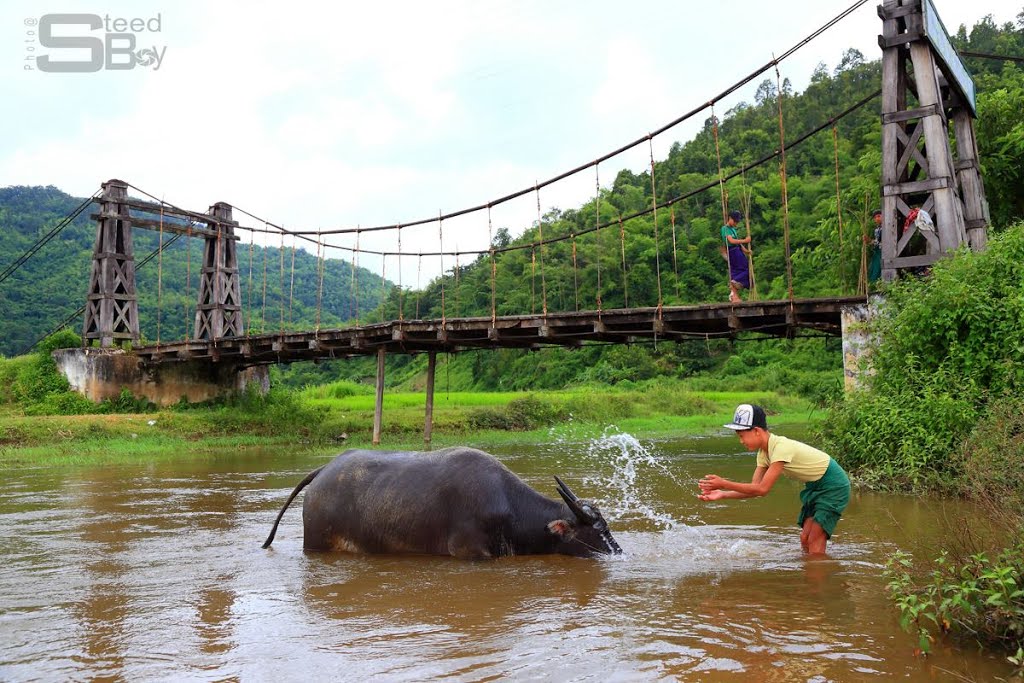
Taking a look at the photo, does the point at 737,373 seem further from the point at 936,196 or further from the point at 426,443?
the point at 936,196

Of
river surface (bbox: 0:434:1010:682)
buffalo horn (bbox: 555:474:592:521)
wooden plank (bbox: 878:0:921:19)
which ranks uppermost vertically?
wooden plank (bbox: 878:0:921:19)

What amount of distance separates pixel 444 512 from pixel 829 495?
2.86m

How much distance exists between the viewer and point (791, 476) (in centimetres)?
570

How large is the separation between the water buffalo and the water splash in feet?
5.75

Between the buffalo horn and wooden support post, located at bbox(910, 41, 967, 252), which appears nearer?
the buffalo horn

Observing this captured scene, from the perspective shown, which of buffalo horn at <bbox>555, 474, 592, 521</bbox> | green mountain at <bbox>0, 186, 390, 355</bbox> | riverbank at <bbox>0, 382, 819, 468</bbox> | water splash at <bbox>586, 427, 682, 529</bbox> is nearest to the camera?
buffalo horn at <bbox>555, 474, 592, 521</bbox>

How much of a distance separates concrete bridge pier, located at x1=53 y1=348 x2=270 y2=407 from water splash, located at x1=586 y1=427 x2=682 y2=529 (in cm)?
1276

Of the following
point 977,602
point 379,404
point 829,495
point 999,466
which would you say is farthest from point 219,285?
point 977,602

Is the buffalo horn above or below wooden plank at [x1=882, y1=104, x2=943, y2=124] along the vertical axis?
below

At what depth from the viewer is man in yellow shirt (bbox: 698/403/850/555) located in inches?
212

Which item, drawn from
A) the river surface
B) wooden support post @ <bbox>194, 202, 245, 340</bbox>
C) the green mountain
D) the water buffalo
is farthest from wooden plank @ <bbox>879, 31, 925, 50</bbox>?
the green mountain

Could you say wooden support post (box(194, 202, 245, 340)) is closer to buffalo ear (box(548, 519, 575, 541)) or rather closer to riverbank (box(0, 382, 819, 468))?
riverbank (box(0, 382, 819, 468))

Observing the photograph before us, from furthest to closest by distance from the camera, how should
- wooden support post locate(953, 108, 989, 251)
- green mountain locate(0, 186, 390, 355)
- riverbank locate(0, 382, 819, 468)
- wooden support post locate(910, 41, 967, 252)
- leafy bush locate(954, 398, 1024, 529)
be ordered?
green mountain locate(0, 186, 390, 355), riverbank locate(0, 382, 819, 468), wooden support post locate(953, 108, 989, 251), wooden support post locate(910, 41, 967, 252), leafy bush locate(954, 398, 1024, 529)

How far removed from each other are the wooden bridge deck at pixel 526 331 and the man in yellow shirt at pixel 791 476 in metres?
7.27
